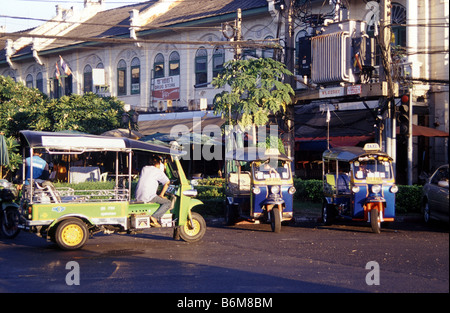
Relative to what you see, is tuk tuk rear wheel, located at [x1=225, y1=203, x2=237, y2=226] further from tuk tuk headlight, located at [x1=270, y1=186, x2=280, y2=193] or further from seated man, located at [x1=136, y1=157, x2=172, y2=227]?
seated man, located at [x1=136, y1=157, x2=172, y2=227]

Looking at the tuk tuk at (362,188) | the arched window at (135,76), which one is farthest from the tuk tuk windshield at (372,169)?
the arched window at (135,76)

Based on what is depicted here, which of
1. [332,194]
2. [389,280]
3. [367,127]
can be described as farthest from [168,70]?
[389,280]

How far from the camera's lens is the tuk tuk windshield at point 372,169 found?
14.1 meters

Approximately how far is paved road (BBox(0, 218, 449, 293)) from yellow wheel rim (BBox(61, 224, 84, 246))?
27 cm

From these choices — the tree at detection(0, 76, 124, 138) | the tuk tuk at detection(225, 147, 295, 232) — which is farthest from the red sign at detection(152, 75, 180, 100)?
the tuk tuk at detection(225, 147, 295, 232)

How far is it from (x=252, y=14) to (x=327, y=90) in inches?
370

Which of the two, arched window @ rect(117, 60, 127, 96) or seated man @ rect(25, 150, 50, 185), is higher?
arched window @ rect(117, 60, 127, 96)

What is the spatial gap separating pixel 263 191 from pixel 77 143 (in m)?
4.97

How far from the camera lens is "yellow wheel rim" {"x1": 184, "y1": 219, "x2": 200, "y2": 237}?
12.1 metres

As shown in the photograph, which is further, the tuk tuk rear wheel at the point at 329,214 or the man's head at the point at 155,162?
the tuk tuk rear wheel at the point at 329,214

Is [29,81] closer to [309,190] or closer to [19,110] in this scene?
[19,110]

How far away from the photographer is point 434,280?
26.8 feet

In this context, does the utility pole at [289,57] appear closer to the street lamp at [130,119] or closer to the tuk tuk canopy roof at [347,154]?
the tuk tuk canopy roof at [347,154]

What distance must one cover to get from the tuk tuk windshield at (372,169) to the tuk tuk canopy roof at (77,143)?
185 inches
